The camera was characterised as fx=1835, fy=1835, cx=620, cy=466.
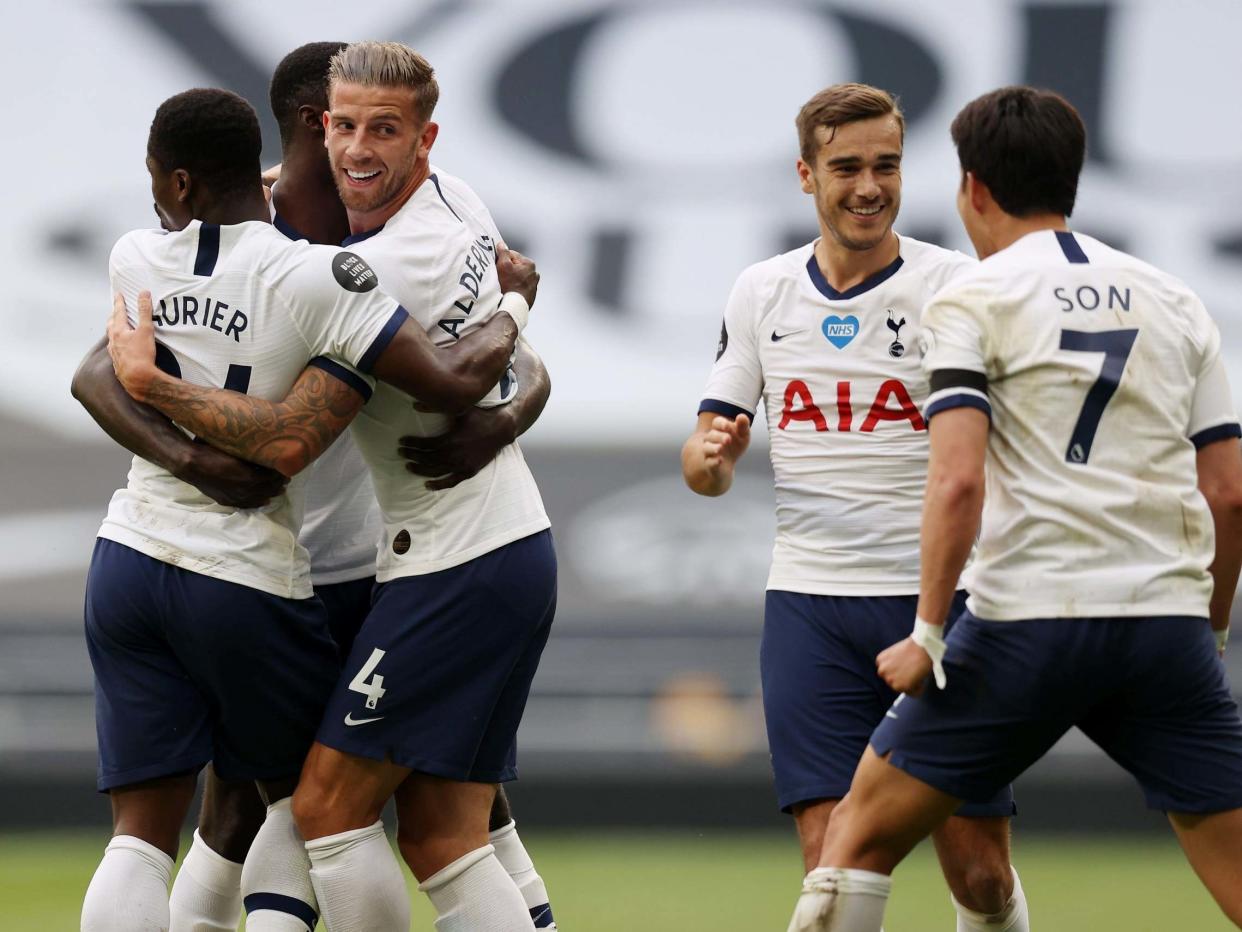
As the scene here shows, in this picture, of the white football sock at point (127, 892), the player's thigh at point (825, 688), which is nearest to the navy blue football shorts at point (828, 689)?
the player's thigh at point (825, 688)

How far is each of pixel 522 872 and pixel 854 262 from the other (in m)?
1.70

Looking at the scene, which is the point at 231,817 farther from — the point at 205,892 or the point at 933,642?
the point at 933,642

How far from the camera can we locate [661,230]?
30.8 feet

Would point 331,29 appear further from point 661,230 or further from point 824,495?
point 824,495

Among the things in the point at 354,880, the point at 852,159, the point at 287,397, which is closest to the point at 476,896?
the point at 354,880

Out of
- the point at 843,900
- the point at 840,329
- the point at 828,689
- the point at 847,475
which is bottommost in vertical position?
the point at 843,900

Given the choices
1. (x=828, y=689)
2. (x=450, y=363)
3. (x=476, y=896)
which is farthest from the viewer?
(x=828, y=689)

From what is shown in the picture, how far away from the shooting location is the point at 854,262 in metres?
4.29

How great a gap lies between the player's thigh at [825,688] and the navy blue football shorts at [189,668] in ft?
3.45

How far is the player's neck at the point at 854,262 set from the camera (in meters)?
4.28

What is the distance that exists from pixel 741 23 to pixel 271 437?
6.50 meters

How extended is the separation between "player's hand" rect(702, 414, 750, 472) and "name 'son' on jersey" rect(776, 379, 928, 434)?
0.29m

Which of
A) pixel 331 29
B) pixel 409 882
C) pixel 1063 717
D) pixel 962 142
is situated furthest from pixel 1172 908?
pixel 331 29

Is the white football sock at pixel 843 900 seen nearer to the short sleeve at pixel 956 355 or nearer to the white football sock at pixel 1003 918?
the white football sock at pixel 1003 918
